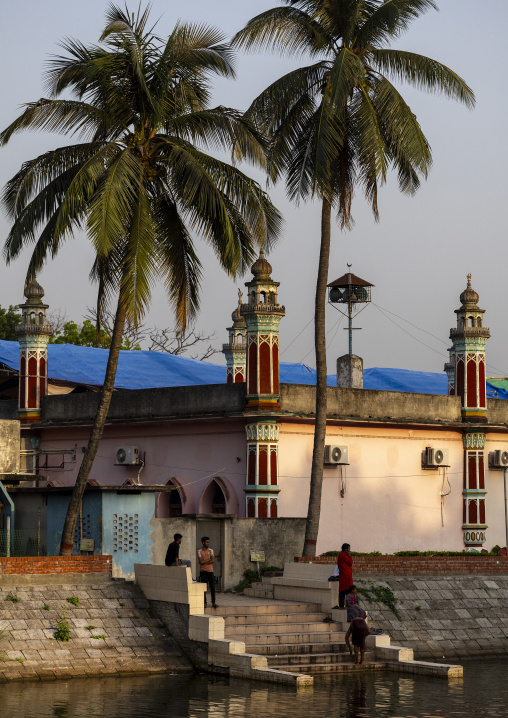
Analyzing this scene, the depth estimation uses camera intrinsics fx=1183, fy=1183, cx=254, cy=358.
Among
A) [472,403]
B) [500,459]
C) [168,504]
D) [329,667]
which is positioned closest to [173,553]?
[329,667]

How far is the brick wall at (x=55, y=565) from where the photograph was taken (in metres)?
20.9

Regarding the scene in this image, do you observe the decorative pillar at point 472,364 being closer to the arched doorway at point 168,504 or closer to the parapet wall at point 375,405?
the parapet wall at point 375,405

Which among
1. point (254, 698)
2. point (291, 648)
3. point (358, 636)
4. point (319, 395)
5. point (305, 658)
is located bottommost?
point (254, 698)

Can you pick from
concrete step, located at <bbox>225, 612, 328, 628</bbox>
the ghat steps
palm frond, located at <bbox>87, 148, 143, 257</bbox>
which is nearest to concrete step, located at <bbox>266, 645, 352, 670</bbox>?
the ghat steps

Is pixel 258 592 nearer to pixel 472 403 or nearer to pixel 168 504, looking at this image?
pixel 168 504

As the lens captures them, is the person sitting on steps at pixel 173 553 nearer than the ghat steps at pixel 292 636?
No

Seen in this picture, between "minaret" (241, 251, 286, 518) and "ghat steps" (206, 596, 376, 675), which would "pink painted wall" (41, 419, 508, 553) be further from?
"ghat steps" (206, 596, 376, 675)

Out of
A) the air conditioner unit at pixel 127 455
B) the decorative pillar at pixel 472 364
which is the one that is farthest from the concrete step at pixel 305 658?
the decorative pillar at pixel 472 364

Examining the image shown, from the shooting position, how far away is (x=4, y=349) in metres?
39.2

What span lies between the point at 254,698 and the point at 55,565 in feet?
18.1

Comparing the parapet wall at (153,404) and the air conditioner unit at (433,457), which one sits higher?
the parapet wall at (153,404)

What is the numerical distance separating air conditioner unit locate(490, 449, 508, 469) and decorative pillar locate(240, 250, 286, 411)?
748 centimetres

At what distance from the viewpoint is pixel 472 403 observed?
3216 centimetres

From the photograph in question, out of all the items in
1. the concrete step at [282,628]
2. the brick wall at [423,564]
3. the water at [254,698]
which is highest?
the brick wall at [423,564]
